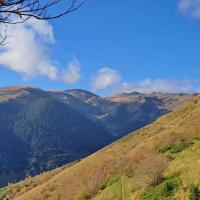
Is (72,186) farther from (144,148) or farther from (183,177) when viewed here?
(183,177)

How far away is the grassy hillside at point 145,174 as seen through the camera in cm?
3778

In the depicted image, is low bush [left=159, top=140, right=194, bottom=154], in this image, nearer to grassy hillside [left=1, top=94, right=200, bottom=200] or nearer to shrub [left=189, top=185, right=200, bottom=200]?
grassy hillside [left=1, top=94, right=200, bottom=200]

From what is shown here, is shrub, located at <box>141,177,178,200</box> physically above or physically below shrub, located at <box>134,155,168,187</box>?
below

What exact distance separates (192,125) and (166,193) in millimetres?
25497

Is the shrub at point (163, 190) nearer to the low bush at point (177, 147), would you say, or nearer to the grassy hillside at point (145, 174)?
the grassy hillside at point (145, 174)

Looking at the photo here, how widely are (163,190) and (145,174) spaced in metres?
5.54

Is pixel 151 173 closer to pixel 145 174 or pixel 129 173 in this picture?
pixel 145 174

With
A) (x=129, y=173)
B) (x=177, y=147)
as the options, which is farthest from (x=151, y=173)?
(x=177, y=147)

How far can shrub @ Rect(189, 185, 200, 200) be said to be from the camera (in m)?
33.0

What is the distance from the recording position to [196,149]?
4512cm

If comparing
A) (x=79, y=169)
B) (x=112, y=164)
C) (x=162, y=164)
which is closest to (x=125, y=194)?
(x=162, y=164)

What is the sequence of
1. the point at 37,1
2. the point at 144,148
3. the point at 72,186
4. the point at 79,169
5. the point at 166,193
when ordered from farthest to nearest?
the point at 79,169
the point at 72,186
the point at 144,148
the point at 166,193
the point at 37,1

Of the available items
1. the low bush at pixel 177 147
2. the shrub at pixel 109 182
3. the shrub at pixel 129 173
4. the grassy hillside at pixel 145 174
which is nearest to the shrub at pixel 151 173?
the grassy hillside at pixel 145 174

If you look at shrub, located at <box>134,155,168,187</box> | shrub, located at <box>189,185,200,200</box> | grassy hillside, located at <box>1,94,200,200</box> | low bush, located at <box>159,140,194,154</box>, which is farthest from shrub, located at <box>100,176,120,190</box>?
shrub, located at <box>189,185,200,200</box>
